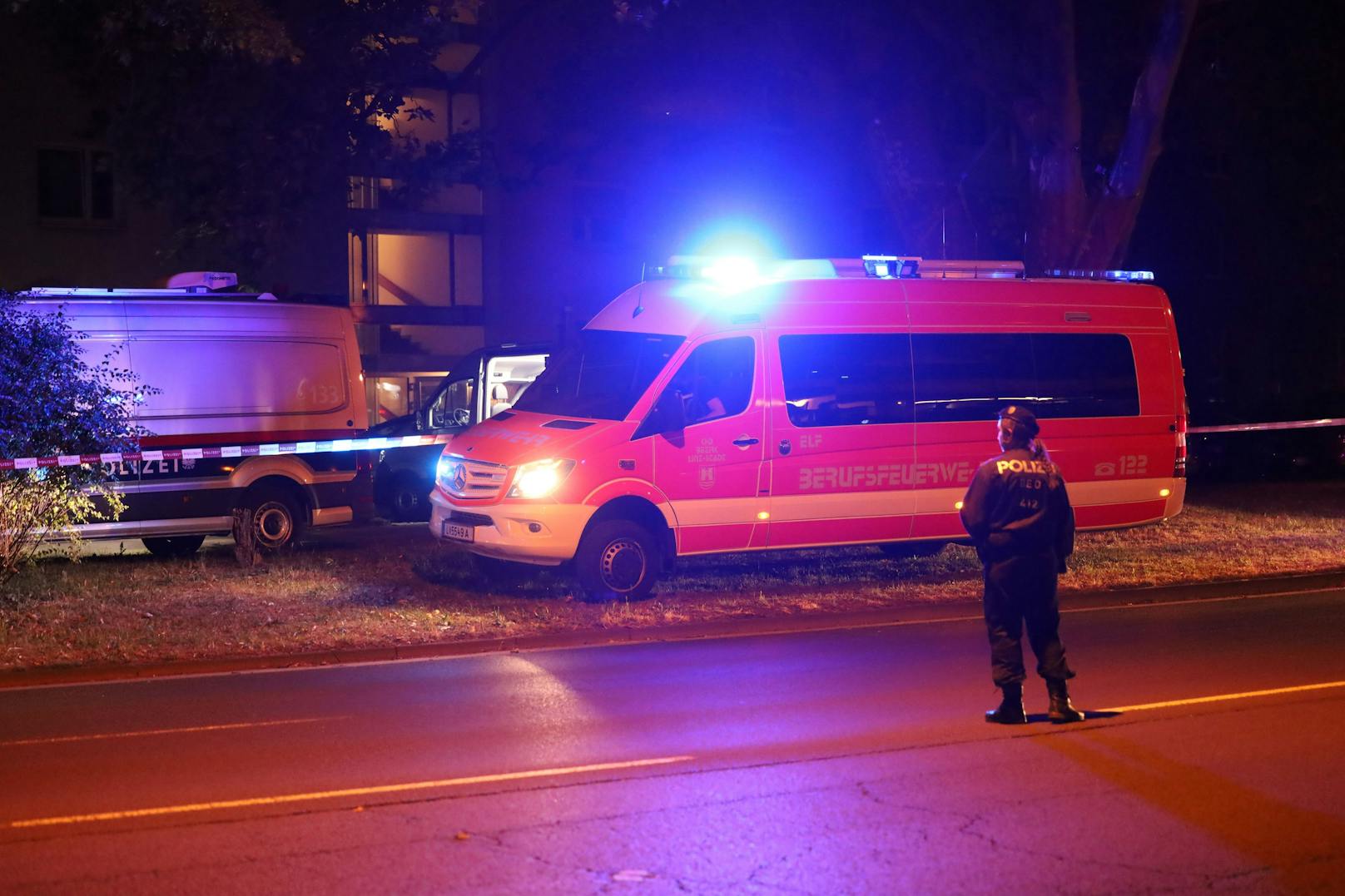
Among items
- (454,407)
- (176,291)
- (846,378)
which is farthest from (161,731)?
(454,407)

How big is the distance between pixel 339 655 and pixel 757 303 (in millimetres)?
4881

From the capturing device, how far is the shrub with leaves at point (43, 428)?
11.6 m

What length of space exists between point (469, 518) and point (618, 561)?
130 cm

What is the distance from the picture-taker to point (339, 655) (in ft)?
33.8

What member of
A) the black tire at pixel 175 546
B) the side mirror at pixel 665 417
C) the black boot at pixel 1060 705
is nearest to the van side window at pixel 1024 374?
the side mirror at pixel 665 417

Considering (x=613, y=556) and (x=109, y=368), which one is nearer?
(x=613, y=556)

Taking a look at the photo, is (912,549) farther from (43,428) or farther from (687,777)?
(687,777)

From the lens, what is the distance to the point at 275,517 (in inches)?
599

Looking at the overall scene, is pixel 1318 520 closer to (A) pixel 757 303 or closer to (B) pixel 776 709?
(A) pixel 757 303

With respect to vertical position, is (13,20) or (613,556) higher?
(13,20)

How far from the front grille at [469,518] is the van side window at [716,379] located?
73.0 inches

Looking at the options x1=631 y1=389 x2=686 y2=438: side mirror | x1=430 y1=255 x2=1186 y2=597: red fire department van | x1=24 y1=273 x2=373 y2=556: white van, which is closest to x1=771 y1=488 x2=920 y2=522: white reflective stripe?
x1=430 y1=255 x2=1186 y2=597: red fire department van

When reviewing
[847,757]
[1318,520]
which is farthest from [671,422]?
[1318,520]

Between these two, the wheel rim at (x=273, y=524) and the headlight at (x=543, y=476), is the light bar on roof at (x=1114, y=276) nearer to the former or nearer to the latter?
the headlight at (x=543, y=476)
